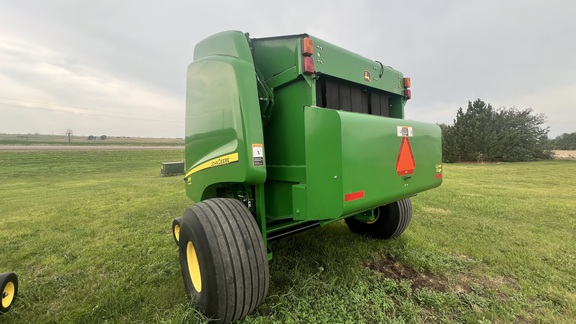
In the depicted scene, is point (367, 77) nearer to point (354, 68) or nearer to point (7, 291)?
point (354, 68)

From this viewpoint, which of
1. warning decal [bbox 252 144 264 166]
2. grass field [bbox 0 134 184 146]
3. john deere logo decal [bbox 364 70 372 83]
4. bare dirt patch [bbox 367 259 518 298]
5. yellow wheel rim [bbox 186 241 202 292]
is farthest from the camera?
grass field [bbox 0 134 184 146]

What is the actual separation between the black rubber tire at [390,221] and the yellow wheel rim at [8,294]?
3.71m

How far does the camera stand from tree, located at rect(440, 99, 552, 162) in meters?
26.6

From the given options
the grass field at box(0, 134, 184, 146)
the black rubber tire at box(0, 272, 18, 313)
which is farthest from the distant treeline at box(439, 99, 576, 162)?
the grass field at box(0, 134, 184, 146)

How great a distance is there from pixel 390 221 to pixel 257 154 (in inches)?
91.9

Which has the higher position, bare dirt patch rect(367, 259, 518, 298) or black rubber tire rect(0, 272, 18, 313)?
black rubber tire rect(0, 272, 18, 313)

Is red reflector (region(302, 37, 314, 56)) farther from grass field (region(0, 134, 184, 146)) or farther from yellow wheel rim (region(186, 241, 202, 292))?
grass field (region(0, 134, 184, 146))

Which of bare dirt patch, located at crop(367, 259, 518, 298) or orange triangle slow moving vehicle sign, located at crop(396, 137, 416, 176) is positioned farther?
bare dirt patch, located at crop(367, 259, 518, 298)

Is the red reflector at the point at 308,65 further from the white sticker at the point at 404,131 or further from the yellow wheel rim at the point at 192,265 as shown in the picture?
the yellow wheel rim at the point at 192,265

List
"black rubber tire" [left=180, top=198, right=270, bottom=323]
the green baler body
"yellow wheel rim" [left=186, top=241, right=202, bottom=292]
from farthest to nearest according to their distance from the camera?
"yellow wheel rim" [left=186, top=241, right=202, bottom=292] < the green baler body < "black rubber tire" [left=180, top=198, right=270, bottom=323]

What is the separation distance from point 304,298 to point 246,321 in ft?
1.82

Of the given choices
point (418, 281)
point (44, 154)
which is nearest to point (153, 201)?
point (418, 281)

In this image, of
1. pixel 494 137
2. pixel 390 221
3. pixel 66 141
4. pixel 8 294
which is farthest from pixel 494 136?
pixel 66 141

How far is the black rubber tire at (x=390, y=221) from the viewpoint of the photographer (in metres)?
3.64
